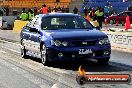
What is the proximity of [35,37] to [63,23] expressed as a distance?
921 mm

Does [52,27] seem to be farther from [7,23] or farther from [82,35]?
[7,23]

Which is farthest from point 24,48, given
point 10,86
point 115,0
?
point 115,0

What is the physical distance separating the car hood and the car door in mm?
709

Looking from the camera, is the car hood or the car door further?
the car door

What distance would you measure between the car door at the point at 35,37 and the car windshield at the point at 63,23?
0.25 metres

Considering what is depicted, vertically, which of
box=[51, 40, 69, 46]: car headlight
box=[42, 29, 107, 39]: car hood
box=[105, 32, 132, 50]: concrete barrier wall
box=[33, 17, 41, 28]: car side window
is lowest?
box=[105, 32, 132, 50]: concrete barrier wall

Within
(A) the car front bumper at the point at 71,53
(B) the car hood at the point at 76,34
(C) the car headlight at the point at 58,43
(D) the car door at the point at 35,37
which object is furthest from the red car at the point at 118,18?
(C) the car headlight at the point at 58,43

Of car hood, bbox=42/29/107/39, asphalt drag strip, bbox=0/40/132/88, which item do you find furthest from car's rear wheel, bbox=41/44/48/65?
car hood, bbox=42/29/107/39

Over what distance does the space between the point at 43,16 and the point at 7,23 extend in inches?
1178

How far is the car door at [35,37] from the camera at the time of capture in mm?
12523

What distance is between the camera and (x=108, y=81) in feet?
15.8

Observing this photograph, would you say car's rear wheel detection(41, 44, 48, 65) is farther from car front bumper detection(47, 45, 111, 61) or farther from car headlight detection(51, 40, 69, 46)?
car headlight detection(51, 40, 69, 46)

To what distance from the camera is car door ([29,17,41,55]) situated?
12523 mm

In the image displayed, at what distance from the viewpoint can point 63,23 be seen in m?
12.6
